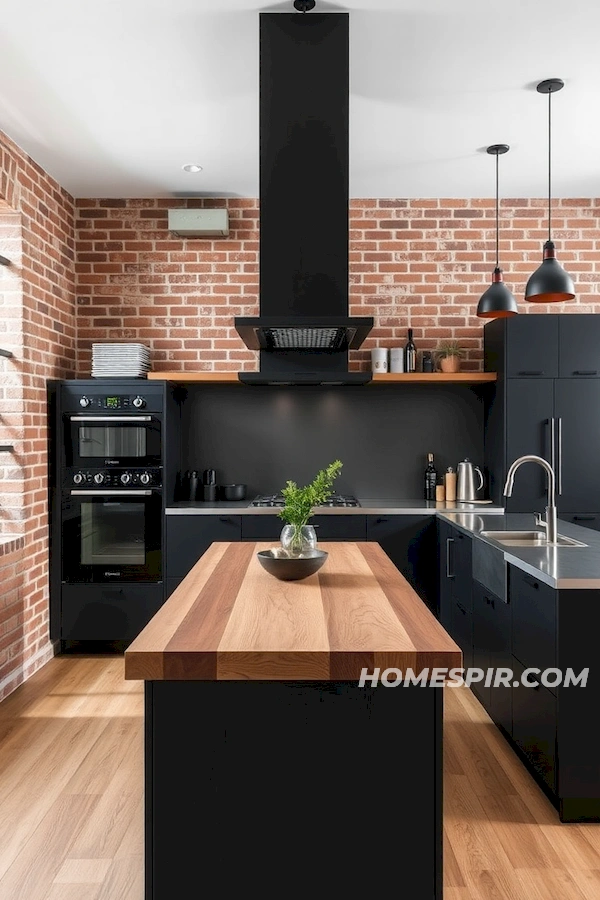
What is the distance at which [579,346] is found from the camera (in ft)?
14.1

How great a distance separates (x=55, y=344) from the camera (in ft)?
14.7

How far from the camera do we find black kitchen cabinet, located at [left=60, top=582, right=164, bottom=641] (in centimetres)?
434

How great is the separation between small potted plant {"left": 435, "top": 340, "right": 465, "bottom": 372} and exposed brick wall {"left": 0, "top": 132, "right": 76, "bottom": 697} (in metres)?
2.54

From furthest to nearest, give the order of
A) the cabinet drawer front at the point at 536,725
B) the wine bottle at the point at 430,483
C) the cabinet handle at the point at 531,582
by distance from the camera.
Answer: the wine bottle at the point at 430,483
the cabinet handle at the point at 531,582
the cabinet drawer front at the point at 536,725

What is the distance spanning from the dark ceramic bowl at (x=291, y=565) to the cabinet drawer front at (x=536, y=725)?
0.98m

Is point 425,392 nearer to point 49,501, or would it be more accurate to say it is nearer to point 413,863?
point 49,501

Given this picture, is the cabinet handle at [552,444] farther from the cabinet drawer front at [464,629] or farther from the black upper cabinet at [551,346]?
the cabinet drawer front at [464,629]

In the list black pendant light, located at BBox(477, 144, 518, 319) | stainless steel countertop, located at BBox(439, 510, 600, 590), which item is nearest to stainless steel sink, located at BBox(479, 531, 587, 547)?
stainless steel countertop, located at BBox(439, 510, 600, 590)

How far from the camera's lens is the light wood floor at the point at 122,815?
212 centimetres

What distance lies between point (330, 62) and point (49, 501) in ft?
9.75

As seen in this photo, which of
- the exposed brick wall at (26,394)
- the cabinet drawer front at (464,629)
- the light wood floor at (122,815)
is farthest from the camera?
the exposed brick wall at (26,394)

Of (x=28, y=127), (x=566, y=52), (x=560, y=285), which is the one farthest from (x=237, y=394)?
(x=566, y=52)

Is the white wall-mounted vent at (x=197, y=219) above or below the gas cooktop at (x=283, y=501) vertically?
above

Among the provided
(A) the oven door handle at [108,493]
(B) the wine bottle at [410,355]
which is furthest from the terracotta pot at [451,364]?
(A) the oven door handle at [108,493]
